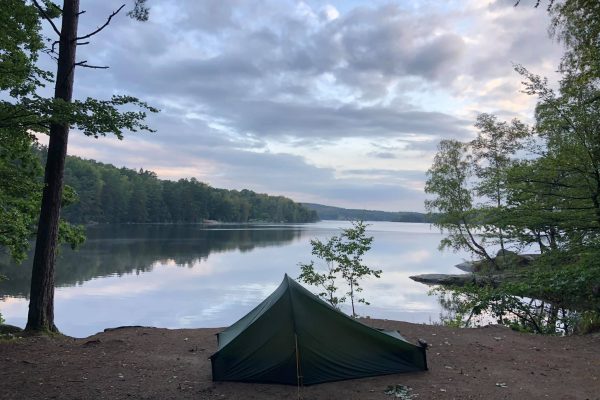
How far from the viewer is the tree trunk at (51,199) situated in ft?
27.9

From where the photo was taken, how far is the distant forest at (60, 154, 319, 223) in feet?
282

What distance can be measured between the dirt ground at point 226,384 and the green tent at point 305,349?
160mm

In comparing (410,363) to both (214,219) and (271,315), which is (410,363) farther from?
(214,219)

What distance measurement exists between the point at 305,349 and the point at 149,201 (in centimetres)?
10695

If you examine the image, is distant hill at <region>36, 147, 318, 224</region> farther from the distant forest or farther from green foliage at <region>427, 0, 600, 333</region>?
green foliage at <region>427, 0, 600, 333</region>

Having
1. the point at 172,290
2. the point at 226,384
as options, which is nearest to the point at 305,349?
the point at 226,384

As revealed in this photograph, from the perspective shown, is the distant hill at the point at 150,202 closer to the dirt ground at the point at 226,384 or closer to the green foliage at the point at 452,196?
the green foliage at the point at 452,196

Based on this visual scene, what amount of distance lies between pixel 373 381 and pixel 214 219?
124 m

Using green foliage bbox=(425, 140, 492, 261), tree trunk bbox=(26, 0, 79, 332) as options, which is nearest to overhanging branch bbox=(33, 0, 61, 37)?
tree trunk bbox=(26, 0, 79, 332)

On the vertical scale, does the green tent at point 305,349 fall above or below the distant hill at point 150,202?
below

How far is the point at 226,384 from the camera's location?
6117 millimetres

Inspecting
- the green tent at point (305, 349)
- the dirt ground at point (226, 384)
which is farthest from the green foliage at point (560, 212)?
the green tent at point (305, 349)

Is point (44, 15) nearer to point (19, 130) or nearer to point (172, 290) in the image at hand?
point (19, 130)

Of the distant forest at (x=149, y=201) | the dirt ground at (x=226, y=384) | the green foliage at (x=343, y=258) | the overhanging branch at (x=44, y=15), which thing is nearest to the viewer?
the dirt ground at (x=226, y=384)
